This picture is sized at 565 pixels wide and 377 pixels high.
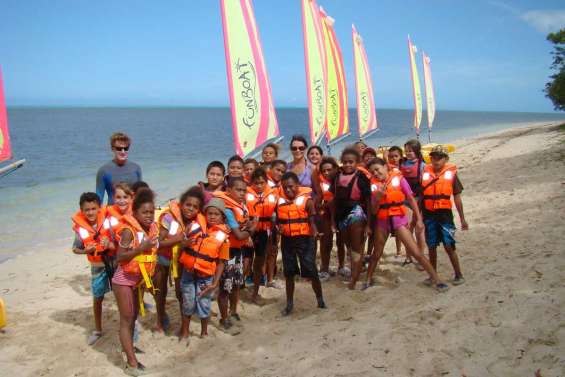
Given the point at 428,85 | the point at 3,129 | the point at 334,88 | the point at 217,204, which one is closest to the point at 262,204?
the point at 217,204

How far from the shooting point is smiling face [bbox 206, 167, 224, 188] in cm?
470

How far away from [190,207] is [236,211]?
54 centimetres

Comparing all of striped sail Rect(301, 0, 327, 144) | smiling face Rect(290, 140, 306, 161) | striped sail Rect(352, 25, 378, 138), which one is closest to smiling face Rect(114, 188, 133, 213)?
smiling face Rect(290, 140, 306, 161)

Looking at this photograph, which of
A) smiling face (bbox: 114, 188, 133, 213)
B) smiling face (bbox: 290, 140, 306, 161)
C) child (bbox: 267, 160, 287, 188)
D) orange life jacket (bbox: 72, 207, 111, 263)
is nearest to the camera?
orange life jacket (bbox: 72, 207, 111, 263)

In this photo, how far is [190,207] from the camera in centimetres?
394

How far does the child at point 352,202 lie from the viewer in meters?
5.00

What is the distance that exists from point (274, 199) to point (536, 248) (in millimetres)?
3304

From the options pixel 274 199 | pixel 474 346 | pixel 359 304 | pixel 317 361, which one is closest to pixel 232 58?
pixel 274 199

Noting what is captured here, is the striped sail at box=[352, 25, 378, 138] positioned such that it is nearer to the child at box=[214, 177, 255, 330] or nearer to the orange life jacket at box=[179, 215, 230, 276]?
the child at box=[214, 177, 255, 330]

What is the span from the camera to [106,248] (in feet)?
12.4

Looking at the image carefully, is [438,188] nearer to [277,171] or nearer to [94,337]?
[277,171]

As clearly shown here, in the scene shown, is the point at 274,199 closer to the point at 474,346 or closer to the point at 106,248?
the point at 106,248

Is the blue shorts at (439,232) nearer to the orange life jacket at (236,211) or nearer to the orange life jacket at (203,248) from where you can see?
the orange life jacket at (236,211)

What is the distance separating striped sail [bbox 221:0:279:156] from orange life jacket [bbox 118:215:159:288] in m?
2.31
